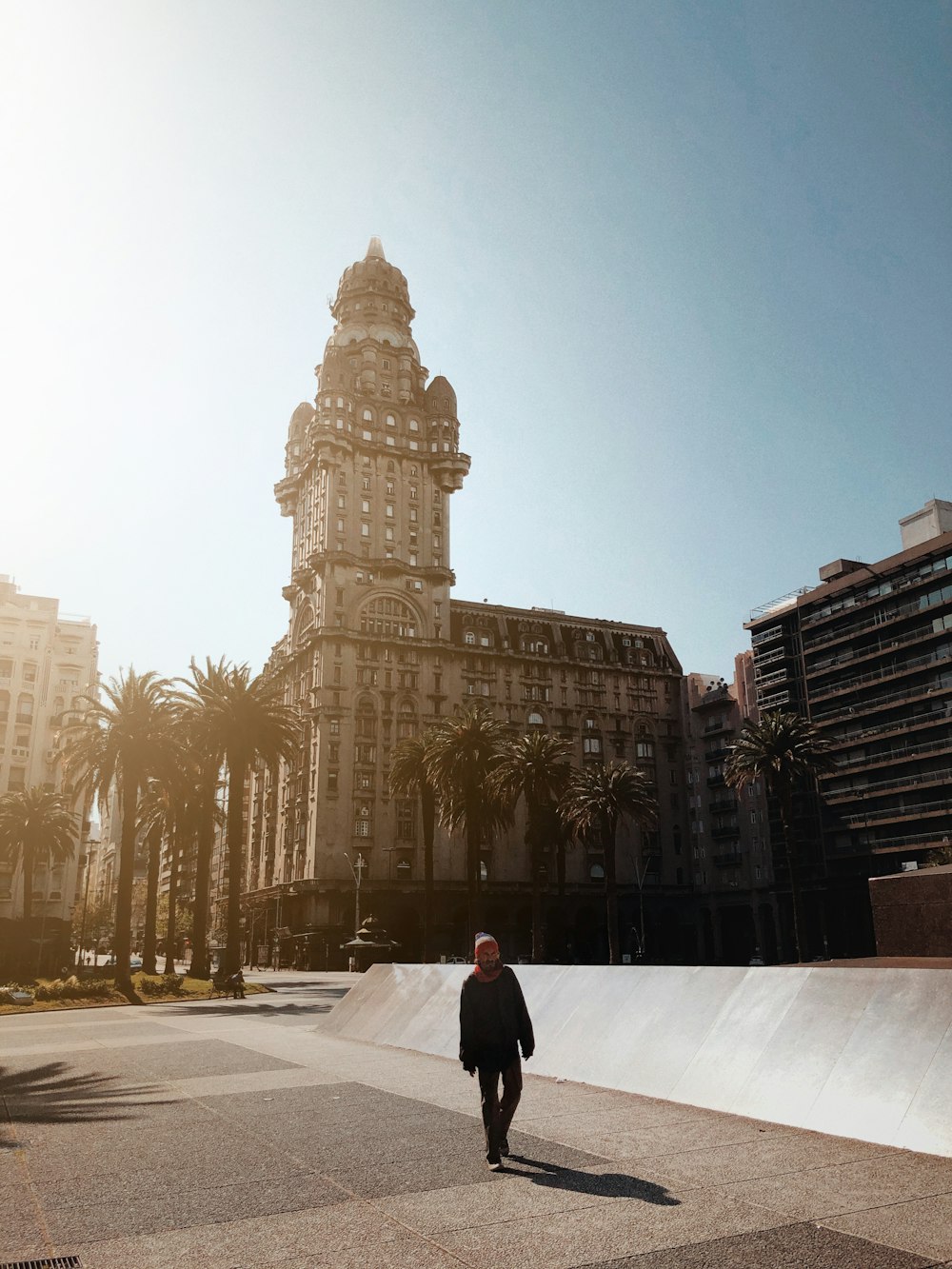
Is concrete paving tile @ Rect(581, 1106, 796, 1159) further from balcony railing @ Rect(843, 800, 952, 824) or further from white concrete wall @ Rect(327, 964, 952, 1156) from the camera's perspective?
balcony railing @ Rect(843, 800, 952, 824)

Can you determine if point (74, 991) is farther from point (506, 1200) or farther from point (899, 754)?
point (899, 754)

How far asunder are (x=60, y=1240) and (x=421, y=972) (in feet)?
40.9

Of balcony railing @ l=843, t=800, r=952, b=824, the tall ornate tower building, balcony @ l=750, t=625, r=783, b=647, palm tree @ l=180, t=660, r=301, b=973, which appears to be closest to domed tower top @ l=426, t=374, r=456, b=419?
the tall ornate tower building

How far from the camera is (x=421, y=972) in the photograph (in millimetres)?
18031

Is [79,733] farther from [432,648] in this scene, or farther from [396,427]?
[396,427]

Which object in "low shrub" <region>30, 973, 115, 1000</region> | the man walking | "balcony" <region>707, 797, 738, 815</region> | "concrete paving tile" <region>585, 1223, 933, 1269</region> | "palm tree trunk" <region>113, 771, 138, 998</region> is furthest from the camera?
"balcony" <region>707, 797, 738, 815</region>

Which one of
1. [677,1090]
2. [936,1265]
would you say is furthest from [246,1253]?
[677,1090]

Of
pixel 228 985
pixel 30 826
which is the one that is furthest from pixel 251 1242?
pixel 30 826

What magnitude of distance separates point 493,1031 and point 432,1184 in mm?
1285

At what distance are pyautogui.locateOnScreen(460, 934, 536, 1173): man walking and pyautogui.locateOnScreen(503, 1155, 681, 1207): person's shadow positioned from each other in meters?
0.29

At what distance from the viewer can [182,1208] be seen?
21.9ft

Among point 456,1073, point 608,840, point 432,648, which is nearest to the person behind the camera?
point 456,1073

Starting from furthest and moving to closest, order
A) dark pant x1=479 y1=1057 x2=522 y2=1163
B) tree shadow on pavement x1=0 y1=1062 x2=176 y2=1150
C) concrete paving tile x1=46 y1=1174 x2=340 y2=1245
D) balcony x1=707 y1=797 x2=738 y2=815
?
balcony x1=707 y1=797 x2=738 y2=815
tree shadow on pavement x1=0 y1=1062 x2=176 y2=1150
dark pant x1=479 y1=1057 x2=522 y2=1163
concrete paving tile x1=46 y1=1174 x2=340 y2=1245

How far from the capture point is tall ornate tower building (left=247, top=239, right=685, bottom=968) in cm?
8175
